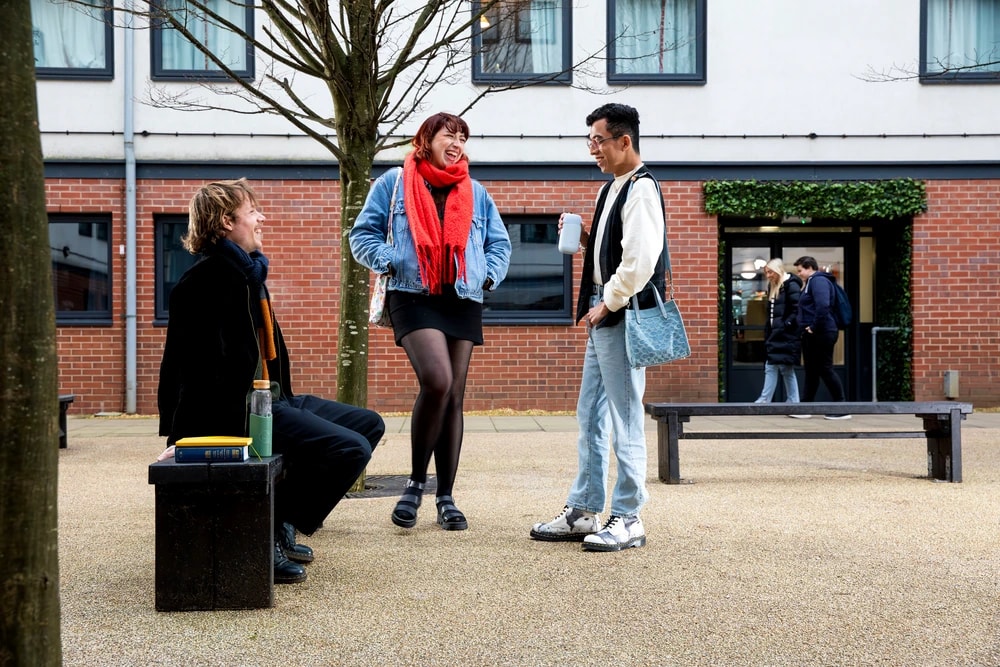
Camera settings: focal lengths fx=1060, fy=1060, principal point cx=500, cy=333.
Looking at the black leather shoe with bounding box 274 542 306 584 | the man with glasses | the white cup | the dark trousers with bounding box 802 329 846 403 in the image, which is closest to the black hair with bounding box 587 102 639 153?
the man with glasses

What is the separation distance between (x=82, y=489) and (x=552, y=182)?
26.6 feet

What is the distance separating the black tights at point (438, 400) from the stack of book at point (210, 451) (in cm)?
145

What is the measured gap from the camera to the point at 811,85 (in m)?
13.7

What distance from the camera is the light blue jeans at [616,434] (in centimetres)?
468

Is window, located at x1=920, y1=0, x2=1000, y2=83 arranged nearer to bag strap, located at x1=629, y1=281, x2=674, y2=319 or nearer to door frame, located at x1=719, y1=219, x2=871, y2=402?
door frame, located at x1=719, y1=219, x2=871, y2=402

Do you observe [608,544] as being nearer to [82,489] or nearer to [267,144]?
[82,489]

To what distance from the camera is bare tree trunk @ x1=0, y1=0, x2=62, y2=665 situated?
7.00 feet

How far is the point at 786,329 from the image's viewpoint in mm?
12023

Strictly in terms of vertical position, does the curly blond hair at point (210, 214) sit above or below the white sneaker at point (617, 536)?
above

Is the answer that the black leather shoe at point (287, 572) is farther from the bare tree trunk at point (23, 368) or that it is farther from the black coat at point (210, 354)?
the bare tree trunk at point (23, 368)

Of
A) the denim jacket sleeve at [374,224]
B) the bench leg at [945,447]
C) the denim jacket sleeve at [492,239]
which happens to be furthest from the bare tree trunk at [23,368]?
the bench leg at [945,447]

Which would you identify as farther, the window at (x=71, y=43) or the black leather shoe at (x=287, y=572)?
the window at (x=71, y=43)

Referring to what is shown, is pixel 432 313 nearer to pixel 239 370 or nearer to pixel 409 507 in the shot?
pixel 409 507

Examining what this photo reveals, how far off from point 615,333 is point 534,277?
902 centimetres
